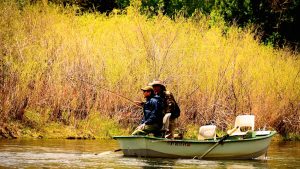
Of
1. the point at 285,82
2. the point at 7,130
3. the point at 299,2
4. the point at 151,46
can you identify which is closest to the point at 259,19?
the point at 299,2

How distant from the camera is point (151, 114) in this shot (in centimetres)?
1834

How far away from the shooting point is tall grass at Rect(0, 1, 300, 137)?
74.1 ft

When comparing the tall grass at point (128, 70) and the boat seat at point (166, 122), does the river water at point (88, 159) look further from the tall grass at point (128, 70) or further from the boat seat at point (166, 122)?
the tall grass at point (128, 70)

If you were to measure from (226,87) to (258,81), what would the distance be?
1.41 meters

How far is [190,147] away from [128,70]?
19.7ft

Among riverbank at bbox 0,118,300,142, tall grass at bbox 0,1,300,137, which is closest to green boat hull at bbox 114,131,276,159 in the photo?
riverbank at bbox 0,118,300,142

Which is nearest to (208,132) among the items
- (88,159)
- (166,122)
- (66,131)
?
(166,122)

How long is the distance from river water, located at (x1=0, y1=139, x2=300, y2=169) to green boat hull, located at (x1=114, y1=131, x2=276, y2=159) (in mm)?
206

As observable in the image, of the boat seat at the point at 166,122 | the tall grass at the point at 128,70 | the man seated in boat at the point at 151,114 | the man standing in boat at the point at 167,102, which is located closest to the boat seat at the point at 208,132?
the man standing in boat at the point at 167,102

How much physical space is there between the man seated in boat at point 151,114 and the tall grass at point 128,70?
4.37 m

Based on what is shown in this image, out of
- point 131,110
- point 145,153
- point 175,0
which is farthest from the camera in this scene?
point 175,0

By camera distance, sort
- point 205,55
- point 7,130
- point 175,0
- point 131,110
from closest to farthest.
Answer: point 7,130, point 131,110, point 205,55, point 175,0

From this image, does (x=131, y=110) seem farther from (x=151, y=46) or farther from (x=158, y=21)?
(x=158, y=21)

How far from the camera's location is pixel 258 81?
83.0 feet
